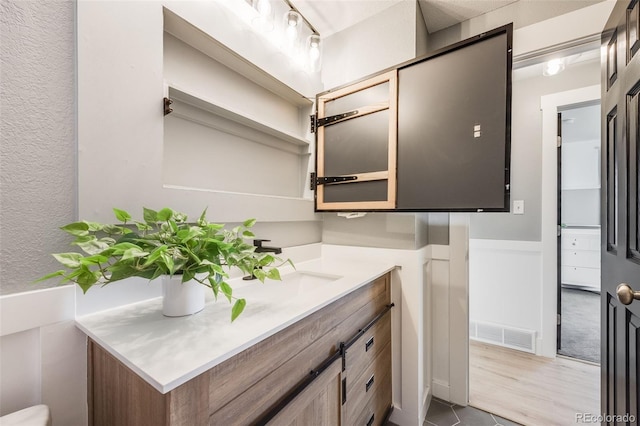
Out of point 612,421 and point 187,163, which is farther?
point 187,163

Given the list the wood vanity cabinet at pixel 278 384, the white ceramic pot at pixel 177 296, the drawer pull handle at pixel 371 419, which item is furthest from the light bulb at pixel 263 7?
the drawer pull handle at pixel 371 419

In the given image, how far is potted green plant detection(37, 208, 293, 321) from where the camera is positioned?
22.7 inches

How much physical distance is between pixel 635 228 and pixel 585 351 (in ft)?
7.24

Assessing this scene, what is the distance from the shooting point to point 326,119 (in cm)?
161

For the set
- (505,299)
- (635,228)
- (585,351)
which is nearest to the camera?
(635,228)

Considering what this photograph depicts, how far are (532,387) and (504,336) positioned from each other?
1.95 ft

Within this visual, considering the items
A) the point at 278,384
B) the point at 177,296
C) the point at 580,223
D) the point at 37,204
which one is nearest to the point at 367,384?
the point at 278,384

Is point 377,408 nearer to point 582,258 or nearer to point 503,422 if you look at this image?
point 503,422

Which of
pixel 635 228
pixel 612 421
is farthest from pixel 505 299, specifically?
pixel 635 228

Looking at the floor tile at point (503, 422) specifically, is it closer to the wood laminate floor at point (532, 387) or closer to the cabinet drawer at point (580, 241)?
the wood laminate floor at point (532, 387)

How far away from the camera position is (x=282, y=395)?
740 millimetres

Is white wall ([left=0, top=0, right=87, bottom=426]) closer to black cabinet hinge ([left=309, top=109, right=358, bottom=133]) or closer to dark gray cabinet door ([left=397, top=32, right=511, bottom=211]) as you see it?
black cabinet hinge ([left=309, top=109, right=358, bottom=133])

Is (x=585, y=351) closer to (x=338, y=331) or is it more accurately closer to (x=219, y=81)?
(x=338, y=331)

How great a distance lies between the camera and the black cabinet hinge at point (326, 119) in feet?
5.01
